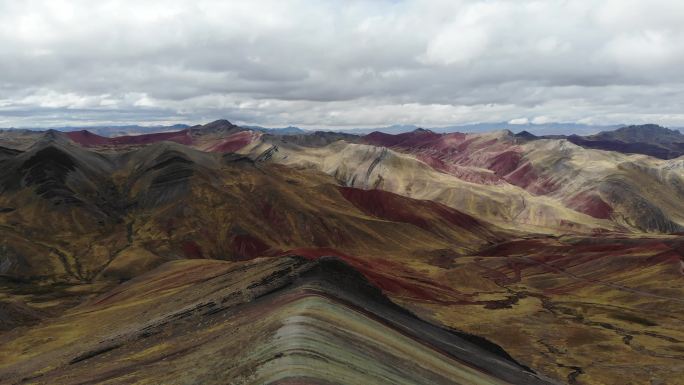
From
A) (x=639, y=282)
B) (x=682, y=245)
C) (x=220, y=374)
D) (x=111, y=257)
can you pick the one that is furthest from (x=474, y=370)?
(x=682, y=245)

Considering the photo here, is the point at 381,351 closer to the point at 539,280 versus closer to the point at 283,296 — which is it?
the point at 283,296

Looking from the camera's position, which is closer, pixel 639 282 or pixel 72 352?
pixel 72 352

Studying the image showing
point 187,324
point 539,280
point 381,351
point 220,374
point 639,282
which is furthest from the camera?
point 539,280

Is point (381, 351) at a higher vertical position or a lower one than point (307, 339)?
lower

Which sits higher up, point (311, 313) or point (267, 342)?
point (311, 313)

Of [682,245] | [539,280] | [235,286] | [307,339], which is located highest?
[307,339]

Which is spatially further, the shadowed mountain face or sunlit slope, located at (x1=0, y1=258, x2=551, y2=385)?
the shadowed mountain face

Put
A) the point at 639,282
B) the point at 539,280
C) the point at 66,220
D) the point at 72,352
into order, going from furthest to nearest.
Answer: the point at 66,220, the point at 539,280, the point at 639,282, the point at 72,352

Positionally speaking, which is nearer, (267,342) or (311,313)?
(267,342)

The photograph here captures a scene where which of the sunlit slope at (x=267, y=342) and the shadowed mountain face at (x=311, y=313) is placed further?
the shadowed mountain face at (x=311, y=313)
